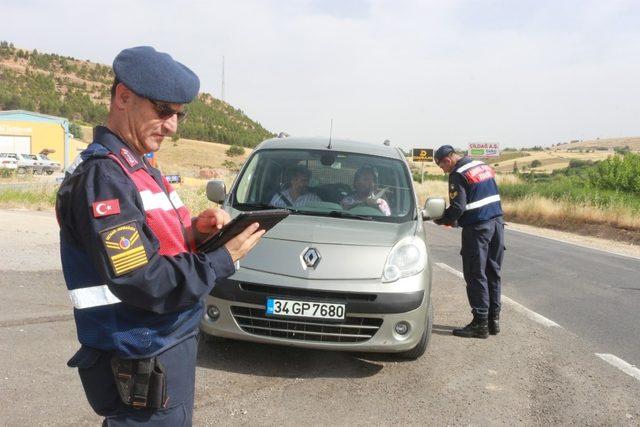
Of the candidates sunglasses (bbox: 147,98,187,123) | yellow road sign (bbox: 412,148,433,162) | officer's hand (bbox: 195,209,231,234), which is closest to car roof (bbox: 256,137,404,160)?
officer's hand (bbox: 195,209,231,234)

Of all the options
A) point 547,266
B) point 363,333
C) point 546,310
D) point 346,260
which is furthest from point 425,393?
point 547,266

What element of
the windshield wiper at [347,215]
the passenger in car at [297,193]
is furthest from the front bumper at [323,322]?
the passenger in car at [297,193]

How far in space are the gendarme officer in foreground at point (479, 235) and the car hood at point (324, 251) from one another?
1.22 metres

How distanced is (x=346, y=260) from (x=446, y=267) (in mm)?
5794

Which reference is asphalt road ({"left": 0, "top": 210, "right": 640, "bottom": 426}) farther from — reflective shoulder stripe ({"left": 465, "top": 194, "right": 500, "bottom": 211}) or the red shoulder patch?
the red shoulder patch

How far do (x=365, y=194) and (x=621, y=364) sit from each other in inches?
102

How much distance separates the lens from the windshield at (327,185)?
538 cm

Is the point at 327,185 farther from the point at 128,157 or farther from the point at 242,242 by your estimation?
the point at 128,157

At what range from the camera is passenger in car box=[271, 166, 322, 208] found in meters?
5.45

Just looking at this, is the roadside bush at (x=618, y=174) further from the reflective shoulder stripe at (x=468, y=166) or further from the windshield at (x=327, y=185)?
the windshield at (x=327, y=185)

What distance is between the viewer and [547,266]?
35.3 ft

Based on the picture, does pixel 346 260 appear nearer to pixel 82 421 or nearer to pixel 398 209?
pixel 398 209

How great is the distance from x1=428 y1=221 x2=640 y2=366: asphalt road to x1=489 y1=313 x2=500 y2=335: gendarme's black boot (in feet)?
1.29

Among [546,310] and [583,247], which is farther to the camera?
[583,247]
